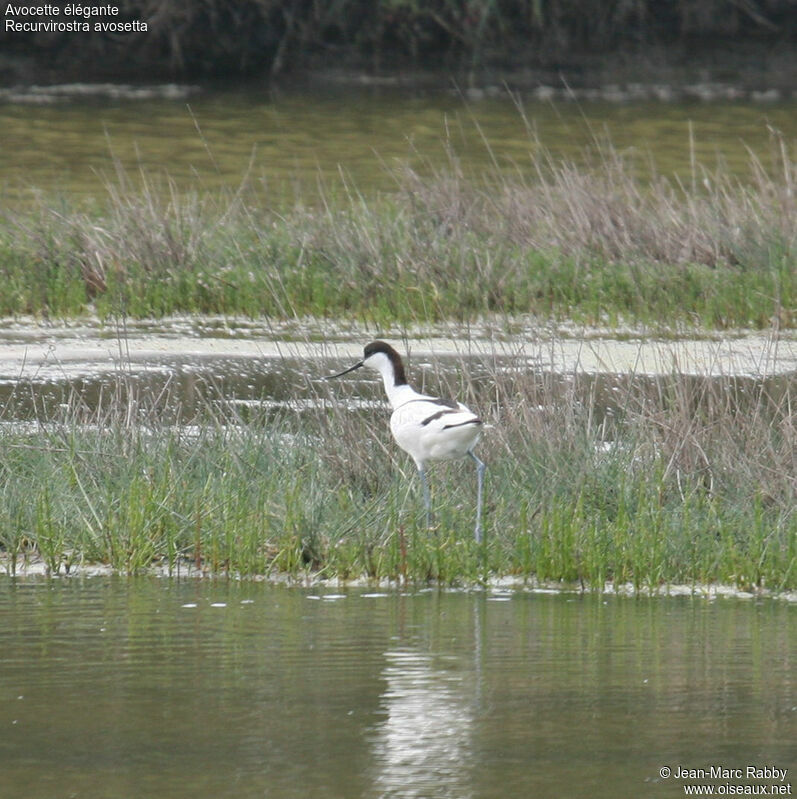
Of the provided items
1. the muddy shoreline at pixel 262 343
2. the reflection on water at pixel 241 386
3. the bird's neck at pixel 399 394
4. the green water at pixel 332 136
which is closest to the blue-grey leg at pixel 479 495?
the bird's neck at pixel 399 394

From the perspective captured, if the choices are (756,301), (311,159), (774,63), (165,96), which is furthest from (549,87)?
(756,301)

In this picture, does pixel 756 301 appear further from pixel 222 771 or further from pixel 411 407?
pixel 222 771

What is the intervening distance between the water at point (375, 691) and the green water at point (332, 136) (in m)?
12.9

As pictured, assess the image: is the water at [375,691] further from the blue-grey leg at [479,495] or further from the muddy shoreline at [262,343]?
the muddy shoreline at [262,343]

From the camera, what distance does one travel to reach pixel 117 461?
709 centimetres

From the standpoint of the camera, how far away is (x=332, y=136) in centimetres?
2442

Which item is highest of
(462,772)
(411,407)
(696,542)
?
(411,407)

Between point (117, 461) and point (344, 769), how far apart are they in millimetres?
3064

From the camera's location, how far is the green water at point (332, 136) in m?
21.0

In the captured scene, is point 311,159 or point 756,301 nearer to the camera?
point 756,301

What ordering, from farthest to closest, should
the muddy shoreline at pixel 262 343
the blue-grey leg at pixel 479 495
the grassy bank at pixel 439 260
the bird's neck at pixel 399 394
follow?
1. the grassy bank at pixel 439 260
2. the muddy shoreline at pixel 262 343
3. the bird's neck at pixel 399 394
4. the blue-grey leg at pixel 479 495

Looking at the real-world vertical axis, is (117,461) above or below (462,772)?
above

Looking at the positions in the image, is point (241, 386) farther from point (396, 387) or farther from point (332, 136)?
point (332, 136)

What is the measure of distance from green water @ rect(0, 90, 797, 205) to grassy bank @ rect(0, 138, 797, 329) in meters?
5.86
